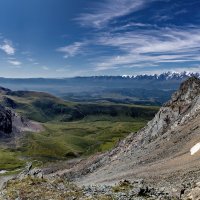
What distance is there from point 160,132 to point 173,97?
78.8 ft

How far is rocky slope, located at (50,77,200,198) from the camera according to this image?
175 feet

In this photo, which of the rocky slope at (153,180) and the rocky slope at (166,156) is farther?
the rocky slope at (166,156)

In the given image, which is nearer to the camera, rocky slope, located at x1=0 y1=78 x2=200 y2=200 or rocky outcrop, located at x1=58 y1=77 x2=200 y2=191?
rocky slope, located at x1=0 y1=78 x2=200 y2=200

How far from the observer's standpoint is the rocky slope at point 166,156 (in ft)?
175

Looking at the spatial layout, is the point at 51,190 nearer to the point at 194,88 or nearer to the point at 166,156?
the point at 166,156

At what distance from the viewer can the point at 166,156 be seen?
7450 centimetres

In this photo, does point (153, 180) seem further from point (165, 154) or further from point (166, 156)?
point (165, 154)

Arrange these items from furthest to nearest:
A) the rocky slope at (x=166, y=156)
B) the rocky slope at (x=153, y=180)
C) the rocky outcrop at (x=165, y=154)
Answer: the rocky outcrop at (x=165, y=154), the rocky slope at (x=166, y=156), the rocky slope at (x=153, y=180)

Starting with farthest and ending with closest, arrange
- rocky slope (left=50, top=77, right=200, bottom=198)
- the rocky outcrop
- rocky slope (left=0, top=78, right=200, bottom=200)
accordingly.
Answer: the rocky outcrop < rocky slope (left=50, top=77, right=200, bottom=198) < rocky slope (left=0, top=78, right=200, bottom=200)

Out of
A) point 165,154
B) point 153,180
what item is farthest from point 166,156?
point 153,180

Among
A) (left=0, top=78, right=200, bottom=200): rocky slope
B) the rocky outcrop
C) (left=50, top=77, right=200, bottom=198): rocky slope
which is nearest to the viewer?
(left=0, top=78, right=200, bottom=200): rocky slope

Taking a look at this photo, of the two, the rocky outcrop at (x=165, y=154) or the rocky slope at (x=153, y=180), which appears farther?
the rocky outcrop at (x=165, y=154)

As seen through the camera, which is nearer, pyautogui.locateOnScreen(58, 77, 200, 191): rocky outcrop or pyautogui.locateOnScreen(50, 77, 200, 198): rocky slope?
pyautogui.locateOnScreen(50, 77, 200, 198): rocky slope

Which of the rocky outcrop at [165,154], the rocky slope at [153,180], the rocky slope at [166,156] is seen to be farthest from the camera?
the rocky outcrop at [165,154]
